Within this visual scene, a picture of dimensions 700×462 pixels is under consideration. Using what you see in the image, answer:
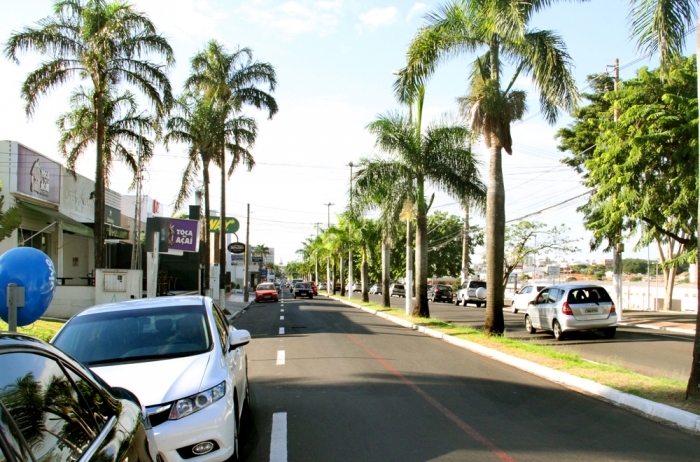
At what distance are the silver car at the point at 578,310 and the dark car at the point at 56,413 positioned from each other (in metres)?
15.1

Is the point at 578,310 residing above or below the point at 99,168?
below

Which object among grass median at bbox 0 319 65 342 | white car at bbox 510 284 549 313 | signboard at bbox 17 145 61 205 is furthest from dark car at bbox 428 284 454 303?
grass median at bbox 0 319 65 342

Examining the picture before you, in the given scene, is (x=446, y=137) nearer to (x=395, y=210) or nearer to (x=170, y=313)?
(x=395, y=210)

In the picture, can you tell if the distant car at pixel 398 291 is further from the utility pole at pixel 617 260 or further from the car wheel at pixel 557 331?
the car wheel at pixel 557 331

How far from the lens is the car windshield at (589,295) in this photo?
17094mm

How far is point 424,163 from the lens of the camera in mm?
24078

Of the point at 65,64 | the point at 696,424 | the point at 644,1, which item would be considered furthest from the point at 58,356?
the point at 65,64

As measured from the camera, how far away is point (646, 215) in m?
22.9

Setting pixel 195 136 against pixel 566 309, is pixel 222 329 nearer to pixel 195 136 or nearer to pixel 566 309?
pixel 566 309

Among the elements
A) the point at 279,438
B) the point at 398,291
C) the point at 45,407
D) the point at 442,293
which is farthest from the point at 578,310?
the point at 398,291

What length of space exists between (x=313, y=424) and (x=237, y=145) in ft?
85.1

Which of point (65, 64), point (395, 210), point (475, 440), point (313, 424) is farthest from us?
point (395, 210)

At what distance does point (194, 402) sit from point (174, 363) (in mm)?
723

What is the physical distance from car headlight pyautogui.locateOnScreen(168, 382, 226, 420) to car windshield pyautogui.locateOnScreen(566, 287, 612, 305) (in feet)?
45.5
